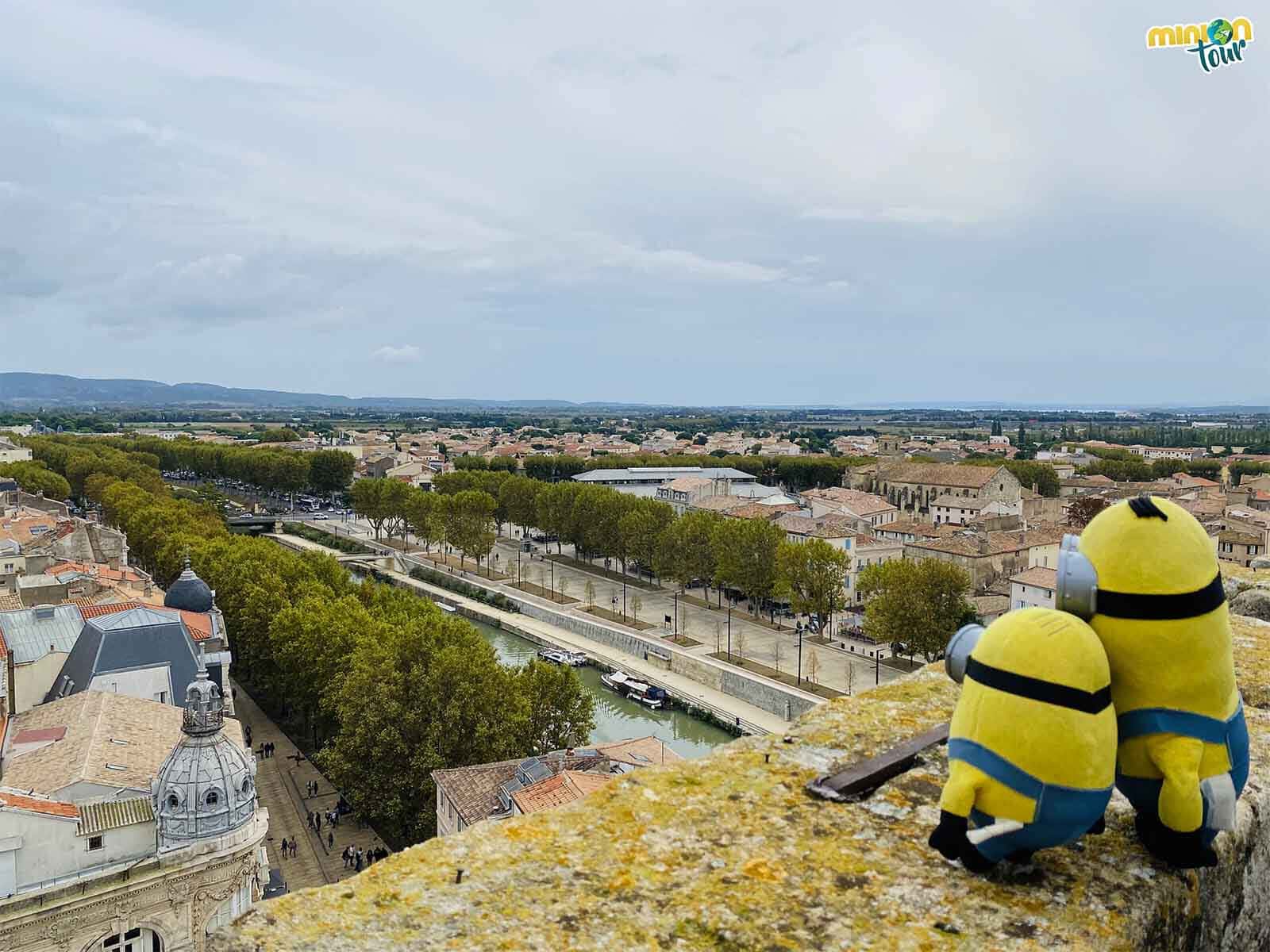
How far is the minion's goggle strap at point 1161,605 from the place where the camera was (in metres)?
3.72

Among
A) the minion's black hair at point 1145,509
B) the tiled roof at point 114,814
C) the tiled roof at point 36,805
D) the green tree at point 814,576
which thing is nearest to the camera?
the minion's black hair at point 1145,509

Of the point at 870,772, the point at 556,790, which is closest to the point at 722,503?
the point at 556,790

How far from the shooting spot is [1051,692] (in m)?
3.54

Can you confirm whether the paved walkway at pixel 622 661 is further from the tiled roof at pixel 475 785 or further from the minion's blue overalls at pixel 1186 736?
the minion's blue overalls at pixel 1186 736

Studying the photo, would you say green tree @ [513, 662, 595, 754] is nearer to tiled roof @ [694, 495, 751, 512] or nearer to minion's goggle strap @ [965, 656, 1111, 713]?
minion's goggle strap @ [965, 656, 1111, 713]

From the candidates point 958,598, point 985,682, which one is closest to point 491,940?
point 985,682

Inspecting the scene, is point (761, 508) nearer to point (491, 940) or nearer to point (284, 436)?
point (491, 940)

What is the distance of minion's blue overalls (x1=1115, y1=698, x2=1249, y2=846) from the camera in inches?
143

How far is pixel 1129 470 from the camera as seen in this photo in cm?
9569

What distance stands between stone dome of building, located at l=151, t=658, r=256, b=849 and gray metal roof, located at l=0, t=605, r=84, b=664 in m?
12.5

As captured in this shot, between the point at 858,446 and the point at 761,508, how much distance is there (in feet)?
285

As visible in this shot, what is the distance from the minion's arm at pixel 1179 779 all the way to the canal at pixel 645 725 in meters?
26.0

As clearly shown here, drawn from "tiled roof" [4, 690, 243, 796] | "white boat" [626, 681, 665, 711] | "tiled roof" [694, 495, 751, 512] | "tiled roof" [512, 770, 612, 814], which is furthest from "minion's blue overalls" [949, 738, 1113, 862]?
"tiled roof" [694, 495, 751, 512]

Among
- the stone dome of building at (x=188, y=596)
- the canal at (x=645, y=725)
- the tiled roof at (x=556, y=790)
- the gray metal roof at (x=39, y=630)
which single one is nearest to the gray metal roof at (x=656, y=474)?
the canal at (x=645, y=725)
